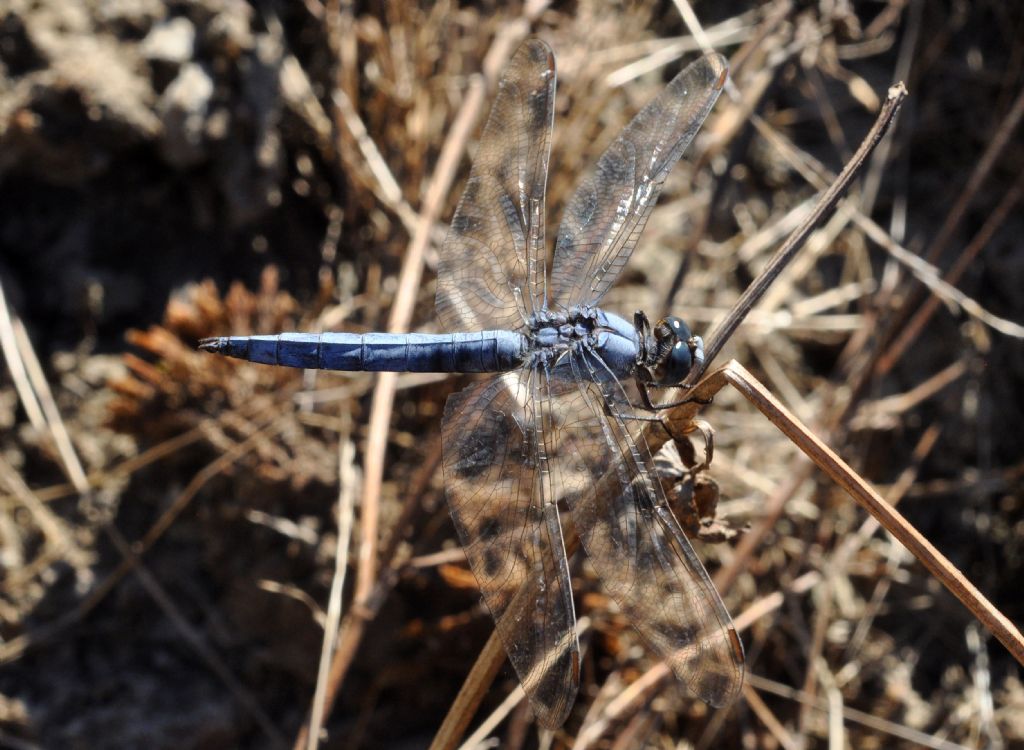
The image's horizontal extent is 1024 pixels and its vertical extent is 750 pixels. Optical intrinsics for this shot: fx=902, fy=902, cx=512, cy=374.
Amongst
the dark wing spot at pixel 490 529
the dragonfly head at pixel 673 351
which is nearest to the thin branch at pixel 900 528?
the dragonfly head at pixel 673 351

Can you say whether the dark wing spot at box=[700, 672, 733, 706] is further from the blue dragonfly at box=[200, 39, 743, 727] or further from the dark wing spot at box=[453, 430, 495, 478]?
the dark wing spot at box=[453, 430, 495, 478]

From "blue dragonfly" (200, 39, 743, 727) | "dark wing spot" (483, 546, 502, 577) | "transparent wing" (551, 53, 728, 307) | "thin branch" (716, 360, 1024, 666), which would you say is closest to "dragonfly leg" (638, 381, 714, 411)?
"blue dragonfly" (200, 39, 743, 727)

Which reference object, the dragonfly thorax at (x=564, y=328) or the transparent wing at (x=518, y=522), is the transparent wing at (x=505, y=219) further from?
the transparent wing at (x=518, y=522)

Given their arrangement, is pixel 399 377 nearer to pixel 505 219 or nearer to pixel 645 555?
pixel 505 219

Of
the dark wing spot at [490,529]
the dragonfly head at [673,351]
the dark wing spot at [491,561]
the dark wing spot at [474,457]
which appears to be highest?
the dragonfly head at [673,351]

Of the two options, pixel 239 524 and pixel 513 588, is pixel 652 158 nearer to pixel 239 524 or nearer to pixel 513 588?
pixel 513 588

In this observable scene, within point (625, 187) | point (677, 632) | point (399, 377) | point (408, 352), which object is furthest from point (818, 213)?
point (399, 377)

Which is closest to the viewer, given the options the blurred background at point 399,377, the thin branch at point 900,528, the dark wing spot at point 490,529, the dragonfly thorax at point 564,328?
the thin branch at point 900,528
